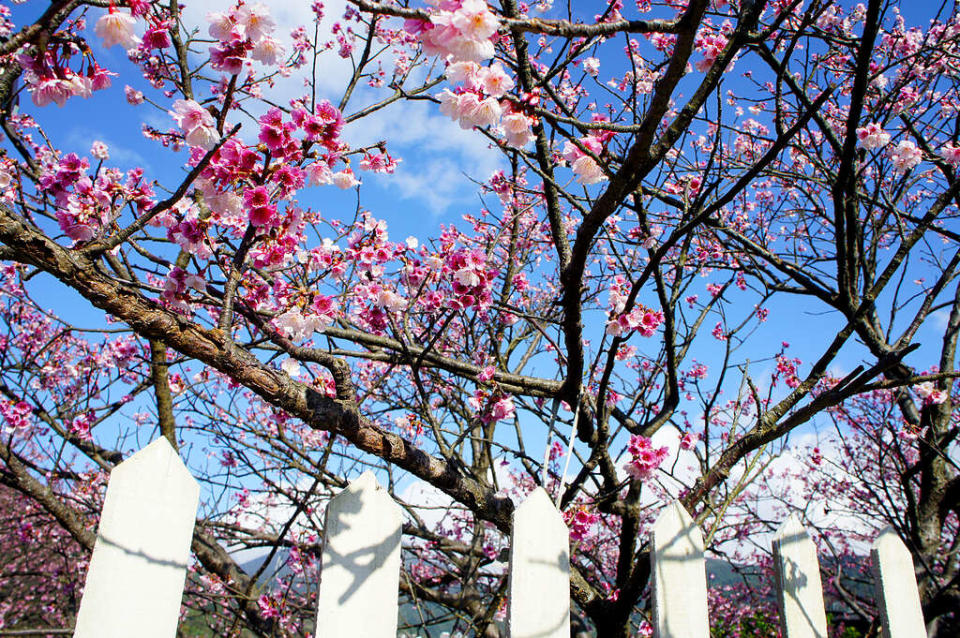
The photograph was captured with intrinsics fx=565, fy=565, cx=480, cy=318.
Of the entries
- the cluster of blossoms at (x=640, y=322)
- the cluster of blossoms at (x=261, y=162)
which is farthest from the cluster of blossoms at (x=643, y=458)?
the cluster of blossoms at (x=261, y=162)

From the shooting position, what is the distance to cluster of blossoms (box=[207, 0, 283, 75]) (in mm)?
1575

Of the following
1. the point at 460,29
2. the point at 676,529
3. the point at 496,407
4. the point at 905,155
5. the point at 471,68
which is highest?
the point at 905,155

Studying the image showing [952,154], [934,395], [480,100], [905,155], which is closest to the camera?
[480,100]

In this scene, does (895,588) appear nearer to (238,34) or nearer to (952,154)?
(238,34)

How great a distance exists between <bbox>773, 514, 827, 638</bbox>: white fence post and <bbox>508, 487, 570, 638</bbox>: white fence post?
2.20ft

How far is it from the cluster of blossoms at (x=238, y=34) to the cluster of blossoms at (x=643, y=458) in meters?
1.91

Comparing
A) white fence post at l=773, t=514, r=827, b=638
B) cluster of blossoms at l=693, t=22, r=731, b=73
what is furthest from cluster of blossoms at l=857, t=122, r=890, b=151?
white fence post at l=773, t=514, r=827, b=638

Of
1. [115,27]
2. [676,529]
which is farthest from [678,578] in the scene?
[115,27]

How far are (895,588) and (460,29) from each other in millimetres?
2009

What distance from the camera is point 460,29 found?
44.9 inches

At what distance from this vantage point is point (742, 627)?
7555 millimetres

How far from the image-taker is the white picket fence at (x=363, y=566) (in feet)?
3.42

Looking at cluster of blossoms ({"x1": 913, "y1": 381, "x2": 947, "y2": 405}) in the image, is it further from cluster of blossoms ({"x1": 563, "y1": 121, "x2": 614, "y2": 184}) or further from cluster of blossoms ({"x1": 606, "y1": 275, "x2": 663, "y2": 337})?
cluster of blossoms ({"x1": 563, "y1": 121, "x2": 614, "y2": 184})

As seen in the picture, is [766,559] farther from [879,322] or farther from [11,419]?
[11,419]
